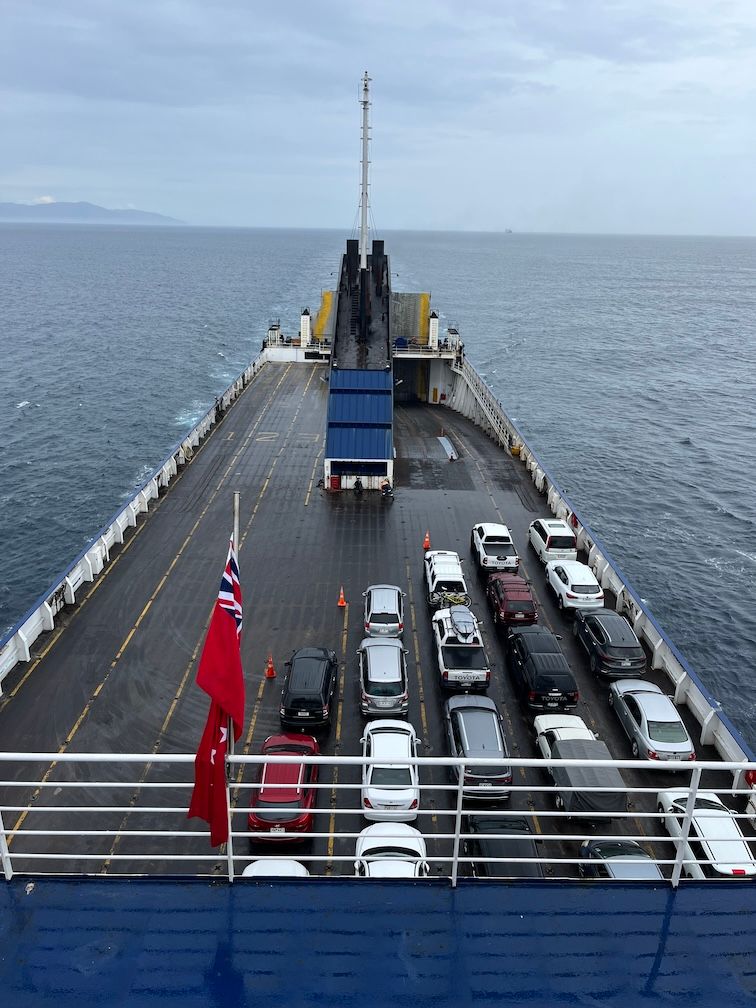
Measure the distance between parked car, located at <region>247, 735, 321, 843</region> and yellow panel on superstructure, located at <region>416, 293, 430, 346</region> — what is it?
127 feet

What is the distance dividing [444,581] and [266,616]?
5180 millimetres

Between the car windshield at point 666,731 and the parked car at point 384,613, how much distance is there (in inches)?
255

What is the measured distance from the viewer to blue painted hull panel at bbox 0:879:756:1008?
5645 millimetres

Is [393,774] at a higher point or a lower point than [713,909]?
lower

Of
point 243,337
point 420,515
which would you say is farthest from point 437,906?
point 243,337

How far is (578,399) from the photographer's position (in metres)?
68.8

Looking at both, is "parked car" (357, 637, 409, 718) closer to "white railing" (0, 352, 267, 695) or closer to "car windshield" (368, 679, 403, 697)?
"car windshield" (368, 679, 403, 697)

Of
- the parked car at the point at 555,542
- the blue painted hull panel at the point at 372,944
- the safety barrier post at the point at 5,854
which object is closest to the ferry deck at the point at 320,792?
the blue painted hull panel at the point at 372,944

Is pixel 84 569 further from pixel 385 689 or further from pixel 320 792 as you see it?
pixel 320 792

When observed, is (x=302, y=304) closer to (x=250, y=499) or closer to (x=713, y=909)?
(x=250, y=499)

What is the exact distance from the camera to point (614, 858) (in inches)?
474

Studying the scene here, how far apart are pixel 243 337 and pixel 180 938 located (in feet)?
292

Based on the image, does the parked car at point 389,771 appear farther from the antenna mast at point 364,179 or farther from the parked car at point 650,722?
the antenna mast at point 364,179

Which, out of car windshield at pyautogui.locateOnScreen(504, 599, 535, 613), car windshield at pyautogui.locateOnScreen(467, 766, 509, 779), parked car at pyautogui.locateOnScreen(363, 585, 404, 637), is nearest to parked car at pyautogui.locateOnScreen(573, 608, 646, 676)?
car windshield at pyautogui.locateOnScreen(504, 599, 535, 613)
